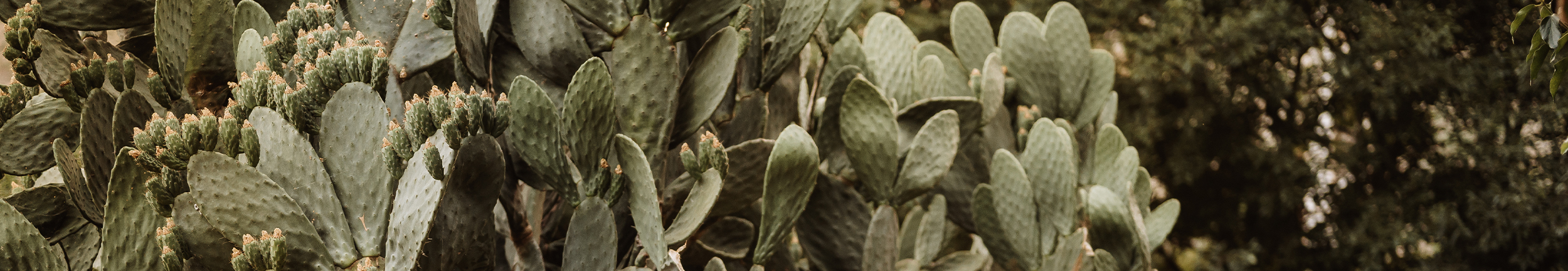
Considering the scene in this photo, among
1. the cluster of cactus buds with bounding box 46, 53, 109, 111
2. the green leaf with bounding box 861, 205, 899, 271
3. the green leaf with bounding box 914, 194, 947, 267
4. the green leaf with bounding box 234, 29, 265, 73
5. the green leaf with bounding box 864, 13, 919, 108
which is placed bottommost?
the green leaf with bounding box 914, 194, 947, 267

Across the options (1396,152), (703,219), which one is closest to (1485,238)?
(1396,152)

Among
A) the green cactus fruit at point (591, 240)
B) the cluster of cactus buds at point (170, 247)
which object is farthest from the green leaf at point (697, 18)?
the cluster of cactus buds at point (170, 247)

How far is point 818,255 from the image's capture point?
1.51m

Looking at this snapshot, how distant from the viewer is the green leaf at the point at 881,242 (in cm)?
141

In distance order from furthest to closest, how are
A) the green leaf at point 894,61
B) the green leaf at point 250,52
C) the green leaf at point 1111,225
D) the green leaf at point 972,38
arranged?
the green leaf at point 972,38 < the green leaf at point 894,61 < the green leaf at point 1111,225 < the green leaf at point 250,52

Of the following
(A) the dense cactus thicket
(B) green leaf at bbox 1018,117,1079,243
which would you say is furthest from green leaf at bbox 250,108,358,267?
(B) green leaf at bbox 1018,117,1079,243

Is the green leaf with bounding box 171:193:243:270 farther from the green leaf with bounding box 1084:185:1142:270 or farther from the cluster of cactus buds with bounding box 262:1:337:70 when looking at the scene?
the green leaf with bounding box 1084:185:1142:270

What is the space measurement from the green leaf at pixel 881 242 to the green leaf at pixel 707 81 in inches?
14.3

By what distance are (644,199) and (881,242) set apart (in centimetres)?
48

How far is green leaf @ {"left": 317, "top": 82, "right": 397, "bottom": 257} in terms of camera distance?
0.95m

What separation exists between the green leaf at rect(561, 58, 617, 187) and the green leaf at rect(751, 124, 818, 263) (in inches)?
8.7

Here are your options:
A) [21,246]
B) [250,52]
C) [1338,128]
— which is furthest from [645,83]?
[1338,128]

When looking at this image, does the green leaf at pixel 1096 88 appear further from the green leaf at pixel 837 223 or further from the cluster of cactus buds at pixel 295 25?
the cluster of cactus buds at pixel 295 25

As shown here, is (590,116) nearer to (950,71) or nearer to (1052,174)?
(1052,174)
